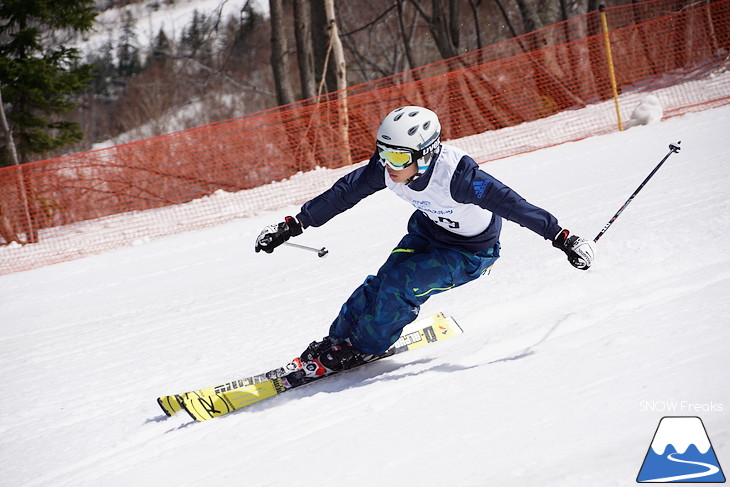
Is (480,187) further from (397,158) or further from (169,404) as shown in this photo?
(169,404)

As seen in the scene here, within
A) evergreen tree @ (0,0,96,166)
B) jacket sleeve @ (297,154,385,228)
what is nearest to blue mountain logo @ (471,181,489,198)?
jacket sleeve @ (297,154,385,228)

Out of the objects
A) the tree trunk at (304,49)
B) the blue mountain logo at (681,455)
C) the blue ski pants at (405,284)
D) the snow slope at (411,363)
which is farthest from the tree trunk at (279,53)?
the blue mountain logo at (681,455)

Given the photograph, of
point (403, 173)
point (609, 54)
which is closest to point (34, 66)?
point (609, 54)

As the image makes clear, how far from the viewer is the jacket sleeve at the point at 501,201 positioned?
3.23 meters

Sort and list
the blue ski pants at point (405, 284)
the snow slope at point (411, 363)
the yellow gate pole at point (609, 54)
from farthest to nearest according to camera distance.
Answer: the yellow gate pole at point (609, 54), the blue ski pants at point (405, 284), the snow slope at point (411, 363)

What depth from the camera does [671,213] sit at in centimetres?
564

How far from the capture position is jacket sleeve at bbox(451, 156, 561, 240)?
3229 millimetres

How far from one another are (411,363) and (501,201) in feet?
4.14

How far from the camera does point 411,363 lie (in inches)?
154

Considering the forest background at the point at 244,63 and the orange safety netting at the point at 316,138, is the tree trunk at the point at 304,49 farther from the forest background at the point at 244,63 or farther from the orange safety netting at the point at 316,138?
the forest background at the point at 244,63

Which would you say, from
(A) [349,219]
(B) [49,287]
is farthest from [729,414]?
(B) [49,287]

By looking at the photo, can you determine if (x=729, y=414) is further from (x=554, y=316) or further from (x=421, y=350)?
(x=421, y=350)

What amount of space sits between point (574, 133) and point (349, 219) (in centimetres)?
556

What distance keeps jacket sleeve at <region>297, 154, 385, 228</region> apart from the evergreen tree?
13128 mm
